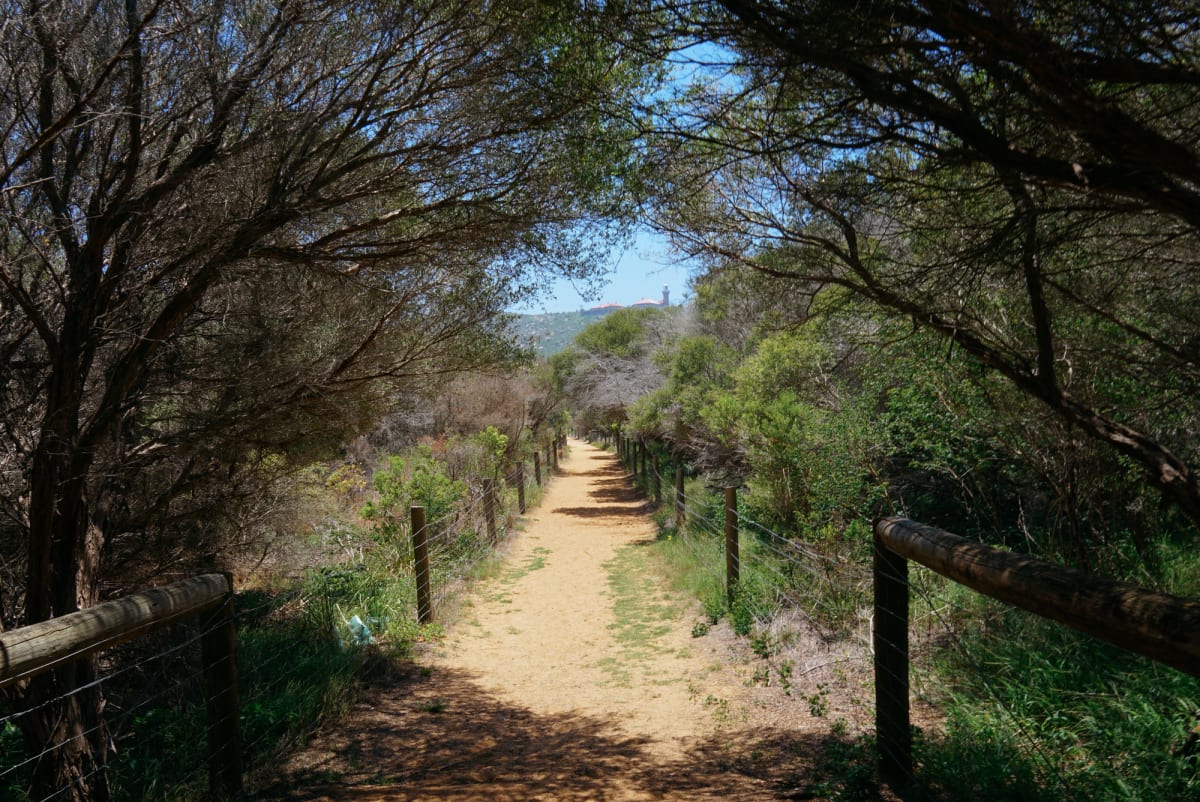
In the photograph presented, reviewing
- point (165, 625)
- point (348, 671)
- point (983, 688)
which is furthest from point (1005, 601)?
point (348, 671)

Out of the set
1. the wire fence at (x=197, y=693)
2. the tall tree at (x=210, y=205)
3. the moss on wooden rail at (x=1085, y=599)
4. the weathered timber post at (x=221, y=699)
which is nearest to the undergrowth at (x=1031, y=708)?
the moss on wooden rail at (x=1085, y=599)

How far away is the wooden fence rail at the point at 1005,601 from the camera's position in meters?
1.76

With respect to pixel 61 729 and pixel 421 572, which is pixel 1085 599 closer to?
pixel 61 729

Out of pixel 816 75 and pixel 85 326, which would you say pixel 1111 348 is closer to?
pixel 816 75

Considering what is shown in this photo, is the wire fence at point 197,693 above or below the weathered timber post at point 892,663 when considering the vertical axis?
below

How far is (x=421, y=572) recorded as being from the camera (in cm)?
851

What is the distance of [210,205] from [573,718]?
15.0 feet

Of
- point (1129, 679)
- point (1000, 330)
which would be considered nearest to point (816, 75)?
point (1000, 330)

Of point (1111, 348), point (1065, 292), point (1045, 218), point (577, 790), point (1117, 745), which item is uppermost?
point (1045, 218)

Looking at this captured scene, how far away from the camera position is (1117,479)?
19.9ft

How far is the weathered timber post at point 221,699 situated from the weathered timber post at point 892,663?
3163 mm

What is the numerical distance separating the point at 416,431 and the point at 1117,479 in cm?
1845

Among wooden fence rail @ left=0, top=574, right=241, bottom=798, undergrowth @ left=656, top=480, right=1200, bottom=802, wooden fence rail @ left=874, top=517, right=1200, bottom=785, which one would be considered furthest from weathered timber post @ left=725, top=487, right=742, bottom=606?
wooden fence rail @ left=0, top=574, right=241, bottom=798

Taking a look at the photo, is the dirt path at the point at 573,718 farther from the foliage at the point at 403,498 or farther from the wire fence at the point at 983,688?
the foliage at the point at 403,498
